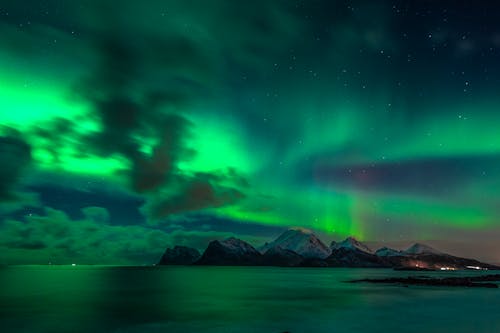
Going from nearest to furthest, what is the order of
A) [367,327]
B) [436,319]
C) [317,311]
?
[367,327] < [436,319] < [317,311]

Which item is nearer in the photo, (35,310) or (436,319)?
(436,319)

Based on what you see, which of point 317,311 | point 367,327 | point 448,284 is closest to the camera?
point 367,327

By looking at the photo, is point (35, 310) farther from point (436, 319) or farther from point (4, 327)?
point (436, 319)

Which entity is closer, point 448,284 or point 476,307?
point 476,307

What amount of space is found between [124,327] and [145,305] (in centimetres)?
2200

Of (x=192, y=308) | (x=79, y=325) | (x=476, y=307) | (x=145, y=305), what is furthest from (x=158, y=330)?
(x=476, y=307)

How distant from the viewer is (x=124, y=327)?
40.8 metres

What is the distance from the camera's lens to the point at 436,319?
4466 cm

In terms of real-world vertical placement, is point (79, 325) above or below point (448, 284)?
below

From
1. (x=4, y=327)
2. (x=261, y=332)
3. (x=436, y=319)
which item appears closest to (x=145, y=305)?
(x=4, y=327)

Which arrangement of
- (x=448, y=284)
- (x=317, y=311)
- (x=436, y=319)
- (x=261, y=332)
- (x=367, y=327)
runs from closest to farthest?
(x=261, y=332) < (x=367, y=327) < (x=436, y=319) < (x=317, y=311) < (x=448, y=284)

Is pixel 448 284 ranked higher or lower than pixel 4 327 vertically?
higher

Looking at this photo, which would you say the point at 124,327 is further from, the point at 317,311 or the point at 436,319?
the point at 436,319

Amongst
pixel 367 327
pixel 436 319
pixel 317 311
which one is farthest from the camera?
pixel 317 311
